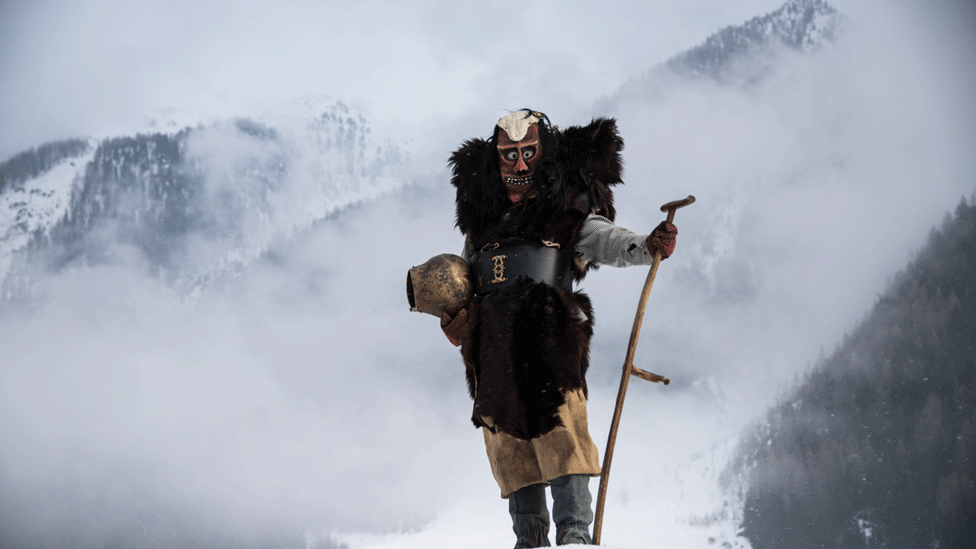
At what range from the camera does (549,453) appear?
250 centimetres

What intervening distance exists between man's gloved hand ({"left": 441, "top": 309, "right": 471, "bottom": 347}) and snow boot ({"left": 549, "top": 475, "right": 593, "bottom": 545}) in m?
0.61

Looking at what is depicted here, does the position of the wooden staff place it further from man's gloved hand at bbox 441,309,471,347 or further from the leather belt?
man's gloved hand at bbox 441,309,471,347

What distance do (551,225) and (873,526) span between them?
531cm

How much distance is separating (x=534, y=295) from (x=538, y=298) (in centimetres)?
2

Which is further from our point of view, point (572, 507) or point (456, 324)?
point (456, 324)

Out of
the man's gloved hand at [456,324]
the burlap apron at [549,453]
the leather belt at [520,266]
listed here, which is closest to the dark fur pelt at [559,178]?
the leather belt at [520,266]

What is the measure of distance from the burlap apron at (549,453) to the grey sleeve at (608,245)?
0.49m

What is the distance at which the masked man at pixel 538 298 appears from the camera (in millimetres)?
2475

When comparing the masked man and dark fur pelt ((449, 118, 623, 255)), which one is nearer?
the masked man

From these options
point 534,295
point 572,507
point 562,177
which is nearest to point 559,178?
point 562,177

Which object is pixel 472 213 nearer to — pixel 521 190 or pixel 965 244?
pixel 521 190

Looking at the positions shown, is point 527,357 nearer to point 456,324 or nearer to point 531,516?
point 456,324

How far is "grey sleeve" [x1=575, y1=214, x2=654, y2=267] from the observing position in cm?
256

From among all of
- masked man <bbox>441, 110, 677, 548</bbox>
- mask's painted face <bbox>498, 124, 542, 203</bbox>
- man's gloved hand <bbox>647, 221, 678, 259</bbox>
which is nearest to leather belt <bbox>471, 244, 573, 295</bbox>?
masked man <bbox>441, 110, 677, 548</bbox>
